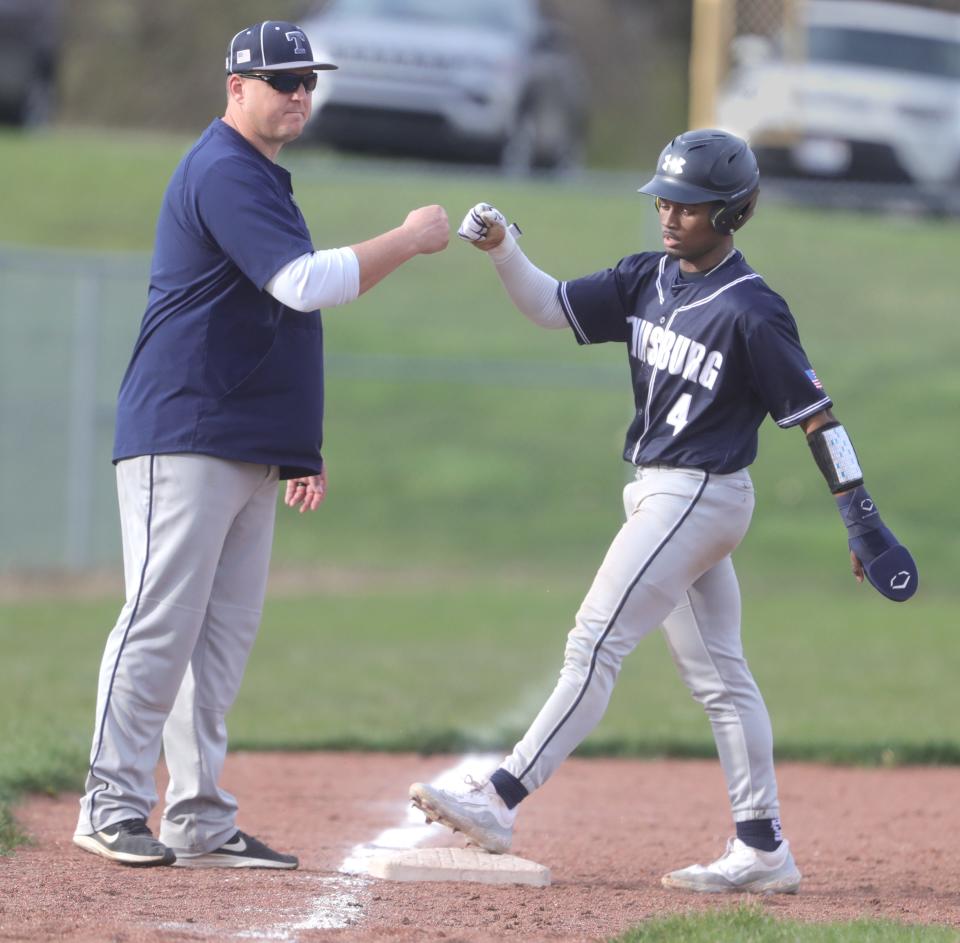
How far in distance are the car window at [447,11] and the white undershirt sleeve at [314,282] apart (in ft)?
41.4

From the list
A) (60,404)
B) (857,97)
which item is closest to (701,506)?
(60,404)

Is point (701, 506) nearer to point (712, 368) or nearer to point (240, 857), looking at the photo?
point (712, 368)

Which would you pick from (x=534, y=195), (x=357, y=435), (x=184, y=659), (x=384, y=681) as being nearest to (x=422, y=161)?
(x=534, y=195)

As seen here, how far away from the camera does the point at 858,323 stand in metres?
16.6

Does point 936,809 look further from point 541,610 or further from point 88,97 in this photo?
point 88,97

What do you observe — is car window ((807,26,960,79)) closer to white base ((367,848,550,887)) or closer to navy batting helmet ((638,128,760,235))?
navy batting helmet ((638,128,760,235))

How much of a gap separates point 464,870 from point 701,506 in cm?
118

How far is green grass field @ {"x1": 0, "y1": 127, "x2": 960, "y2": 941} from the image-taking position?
8.16 m

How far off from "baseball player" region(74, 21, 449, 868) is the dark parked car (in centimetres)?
1426

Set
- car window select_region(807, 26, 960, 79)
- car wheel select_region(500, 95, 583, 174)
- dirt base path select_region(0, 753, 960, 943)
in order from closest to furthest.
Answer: dirt base path select_region(0, 753, 960, 943), car window select_region(807, 26, 960, 79), car wheel select_region(500, 95, 583, 174)

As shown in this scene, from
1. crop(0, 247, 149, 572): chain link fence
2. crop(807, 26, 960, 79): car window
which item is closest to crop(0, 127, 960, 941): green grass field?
crop(0, 247, 149, 572): chain link fence

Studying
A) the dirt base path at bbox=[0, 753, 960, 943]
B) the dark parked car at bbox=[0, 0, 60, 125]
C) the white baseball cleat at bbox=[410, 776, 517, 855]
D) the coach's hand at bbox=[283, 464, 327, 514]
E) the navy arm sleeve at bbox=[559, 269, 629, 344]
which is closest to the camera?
the dirt base path at bbox=[0, 753, 960, 943]

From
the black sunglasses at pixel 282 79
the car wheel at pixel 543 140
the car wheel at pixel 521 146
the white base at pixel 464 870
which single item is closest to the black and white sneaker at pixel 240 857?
the white base at pixel 464 870

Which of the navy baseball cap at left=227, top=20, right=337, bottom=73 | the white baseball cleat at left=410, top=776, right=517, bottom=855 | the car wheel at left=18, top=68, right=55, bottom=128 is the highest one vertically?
the car wheel at left=18, top=68, right=55, bottom=128
